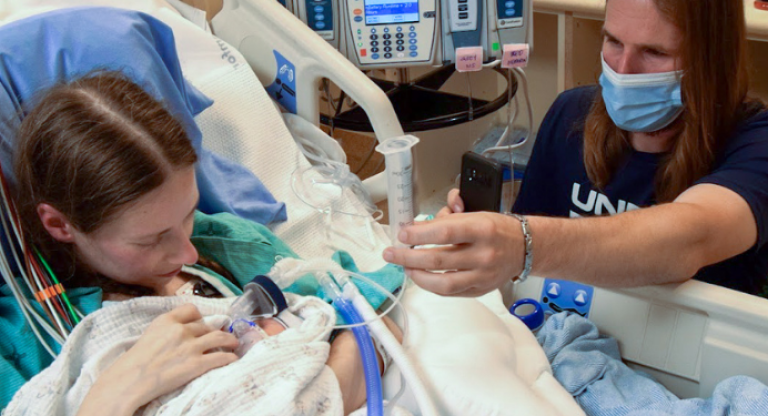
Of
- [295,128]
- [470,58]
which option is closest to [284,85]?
[295,128]

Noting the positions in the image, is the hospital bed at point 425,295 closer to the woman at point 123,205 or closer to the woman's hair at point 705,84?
the woman at point 123,205

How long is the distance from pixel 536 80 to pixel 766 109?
2.02m

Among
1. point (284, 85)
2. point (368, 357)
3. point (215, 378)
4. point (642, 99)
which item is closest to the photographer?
point (215, 378)

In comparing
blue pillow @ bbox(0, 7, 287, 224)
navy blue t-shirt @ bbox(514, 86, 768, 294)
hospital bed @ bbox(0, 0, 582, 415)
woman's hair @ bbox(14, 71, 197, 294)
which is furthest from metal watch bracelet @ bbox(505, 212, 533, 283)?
blue pillow @ bbox(0, 7, 287, 224)

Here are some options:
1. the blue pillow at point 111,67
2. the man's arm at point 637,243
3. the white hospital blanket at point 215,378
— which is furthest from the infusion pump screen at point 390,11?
the white hospital blanket at point 215,378

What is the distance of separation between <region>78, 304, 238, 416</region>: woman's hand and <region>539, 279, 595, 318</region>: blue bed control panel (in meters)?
0.65

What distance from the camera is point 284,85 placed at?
2055 mm

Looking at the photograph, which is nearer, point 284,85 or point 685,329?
point 685,329

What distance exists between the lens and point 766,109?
155 cm

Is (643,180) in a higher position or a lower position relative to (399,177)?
lower

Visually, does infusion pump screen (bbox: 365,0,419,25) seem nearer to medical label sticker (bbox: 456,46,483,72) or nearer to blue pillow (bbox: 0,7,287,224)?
medical label sticker (bbox: 456,46,483,72)

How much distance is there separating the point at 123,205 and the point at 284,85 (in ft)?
3.26

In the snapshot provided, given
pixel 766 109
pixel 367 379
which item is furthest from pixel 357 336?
pixel 766 109

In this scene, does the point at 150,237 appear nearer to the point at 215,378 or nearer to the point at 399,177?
the point at 215,378
